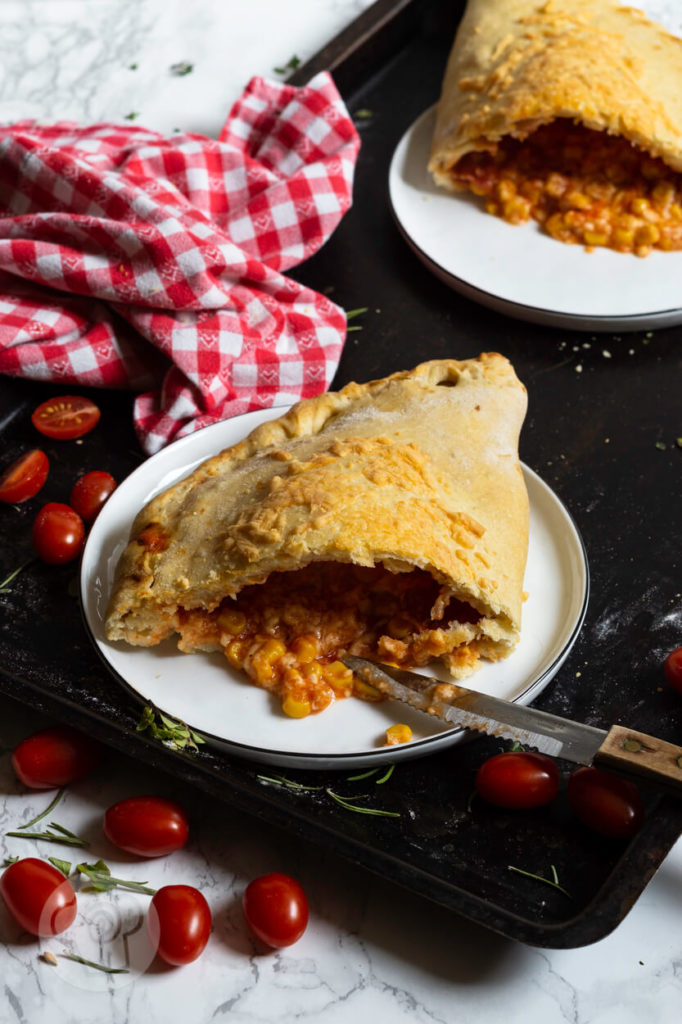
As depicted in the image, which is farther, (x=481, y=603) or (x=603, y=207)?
(x=603, y=207)

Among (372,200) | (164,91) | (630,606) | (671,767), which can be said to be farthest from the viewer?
(164,91)

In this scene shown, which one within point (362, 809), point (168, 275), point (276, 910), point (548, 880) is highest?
point (168, 275)

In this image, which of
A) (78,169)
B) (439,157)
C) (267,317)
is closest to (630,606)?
(267,317)

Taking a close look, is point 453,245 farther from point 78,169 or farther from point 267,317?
point 78,169

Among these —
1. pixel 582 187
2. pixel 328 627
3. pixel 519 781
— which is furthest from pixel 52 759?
pixel 582 187

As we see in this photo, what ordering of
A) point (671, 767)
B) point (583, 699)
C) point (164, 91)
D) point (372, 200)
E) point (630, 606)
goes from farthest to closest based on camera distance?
point (164, 91) → point (372, 200) → point (630, 606) → point (583, 699) → point (671, 767)

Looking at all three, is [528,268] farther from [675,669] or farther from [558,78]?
[675,669]
